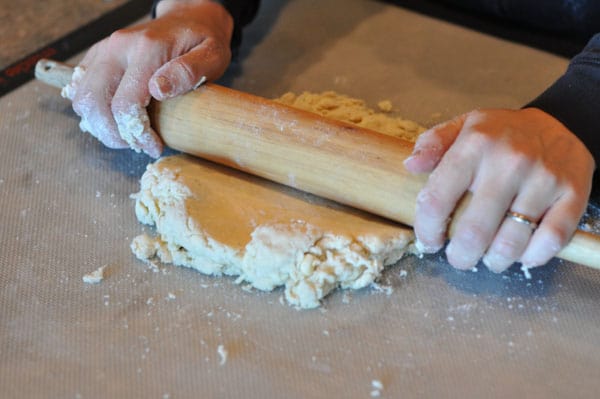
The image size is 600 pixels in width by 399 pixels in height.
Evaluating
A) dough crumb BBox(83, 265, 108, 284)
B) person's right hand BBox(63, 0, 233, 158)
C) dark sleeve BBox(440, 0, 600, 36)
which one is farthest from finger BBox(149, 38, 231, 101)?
dark sleeve BBox(440, 0, 600, 36)

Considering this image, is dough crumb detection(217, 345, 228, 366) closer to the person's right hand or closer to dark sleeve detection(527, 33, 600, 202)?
the person's right hand

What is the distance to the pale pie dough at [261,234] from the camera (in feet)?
3.79

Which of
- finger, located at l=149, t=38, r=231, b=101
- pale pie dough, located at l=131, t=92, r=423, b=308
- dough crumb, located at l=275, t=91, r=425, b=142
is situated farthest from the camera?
dough crumb, located at l=275, t=91, r=425, b=142

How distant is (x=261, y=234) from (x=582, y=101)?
691 mm

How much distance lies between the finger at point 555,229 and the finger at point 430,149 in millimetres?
202

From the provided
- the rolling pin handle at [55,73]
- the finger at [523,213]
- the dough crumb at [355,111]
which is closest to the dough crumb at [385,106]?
the dough crumb at [355,111]

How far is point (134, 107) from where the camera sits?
133cm

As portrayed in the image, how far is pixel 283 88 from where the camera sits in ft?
5.65

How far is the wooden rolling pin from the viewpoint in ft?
3.81

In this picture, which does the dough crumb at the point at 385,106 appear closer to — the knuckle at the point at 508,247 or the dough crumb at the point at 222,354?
the knuckle at the point at 508,247

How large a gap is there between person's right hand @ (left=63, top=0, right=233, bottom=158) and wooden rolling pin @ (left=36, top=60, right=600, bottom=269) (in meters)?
0.04

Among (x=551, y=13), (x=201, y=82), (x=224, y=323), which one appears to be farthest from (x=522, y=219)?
(x=551, y=13)

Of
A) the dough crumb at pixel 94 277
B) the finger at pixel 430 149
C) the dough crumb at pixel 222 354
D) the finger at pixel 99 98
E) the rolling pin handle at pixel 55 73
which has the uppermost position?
the finger at pixel 430 149

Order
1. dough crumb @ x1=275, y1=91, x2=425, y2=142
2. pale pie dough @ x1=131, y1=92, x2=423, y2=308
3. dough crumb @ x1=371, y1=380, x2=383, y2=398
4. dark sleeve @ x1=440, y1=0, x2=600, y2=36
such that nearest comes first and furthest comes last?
dough crumb @ x1=371, y1=380, x2=383, y2=398
pale pie dough @ x1=131, y1=92, x2=423, y2=308
dough crumb @ x1=275, y1=91, x2=425, y2=142
dark sleeve @ x1=440, y1=0, x2=600, y2=36
